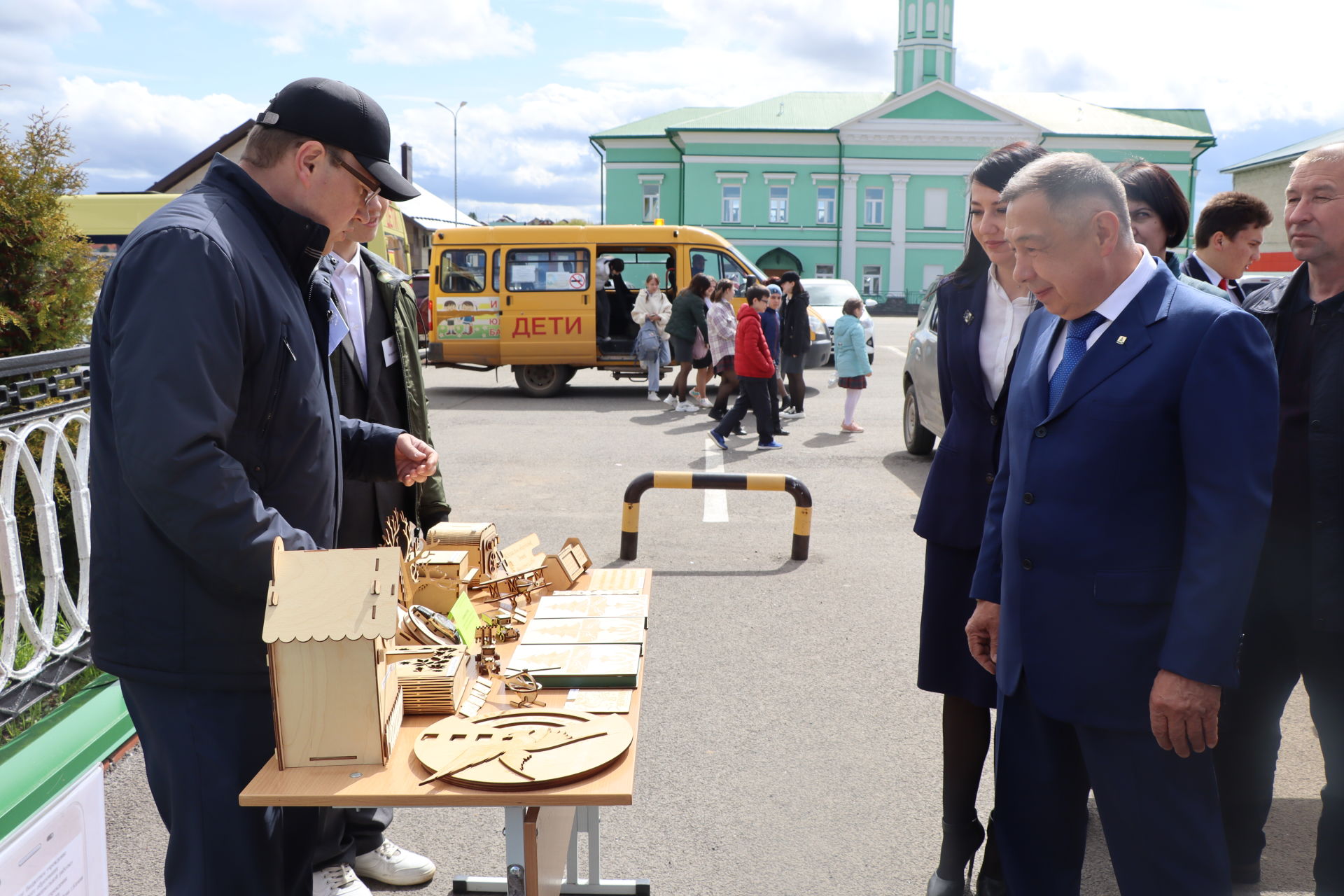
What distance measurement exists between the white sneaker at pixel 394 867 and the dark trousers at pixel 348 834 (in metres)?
0.02

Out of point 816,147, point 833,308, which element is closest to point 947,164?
point 816,147

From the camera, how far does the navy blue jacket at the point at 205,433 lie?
6.03 ft

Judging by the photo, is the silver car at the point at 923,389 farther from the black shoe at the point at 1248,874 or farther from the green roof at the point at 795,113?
the green roof at the point at 795,113

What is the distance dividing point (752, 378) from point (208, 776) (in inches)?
381

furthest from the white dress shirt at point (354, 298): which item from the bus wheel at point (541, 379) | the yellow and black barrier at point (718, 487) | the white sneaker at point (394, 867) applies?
the bus wheel at point (541, 379)

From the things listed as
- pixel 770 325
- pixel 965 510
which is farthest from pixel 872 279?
pixel 965 510

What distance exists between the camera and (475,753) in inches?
78.9

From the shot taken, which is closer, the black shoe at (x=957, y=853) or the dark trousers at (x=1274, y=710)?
the dark trousers at (x=1274, y=710)

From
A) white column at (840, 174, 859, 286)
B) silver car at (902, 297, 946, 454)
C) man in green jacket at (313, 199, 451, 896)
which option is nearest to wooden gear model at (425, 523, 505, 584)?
man in green jacket at (313, 199, 451, 896)

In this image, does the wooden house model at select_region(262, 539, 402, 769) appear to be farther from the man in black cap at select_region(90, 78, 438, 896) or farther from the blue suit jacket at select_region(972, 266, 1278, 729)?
the blue suit jacket at select_region(972, 266, 1278, 729)

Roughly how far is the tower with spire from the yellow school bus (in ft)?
152

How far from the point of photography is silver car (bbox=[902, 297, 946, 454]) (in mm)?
9938

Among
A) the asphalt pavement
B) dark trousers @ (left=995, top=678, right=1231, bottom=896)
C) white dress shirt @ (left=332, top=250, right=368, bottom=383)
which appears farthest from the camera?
white dress shirt @ (left=332, top=250, right=368, bottom=383)

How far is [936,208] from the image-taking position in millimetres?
52500
